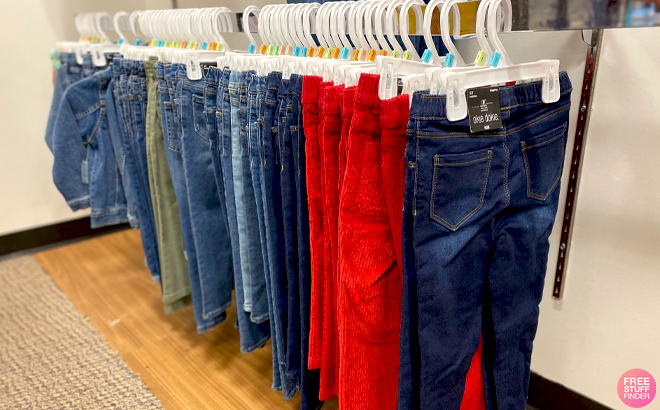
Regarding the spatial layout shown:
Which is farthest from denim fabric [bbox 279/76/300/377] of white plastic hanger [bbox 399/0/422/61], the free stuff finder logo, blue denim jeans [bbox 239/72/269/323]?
the free stuff finder logo

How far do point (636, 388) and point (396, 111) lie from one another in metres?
1.26

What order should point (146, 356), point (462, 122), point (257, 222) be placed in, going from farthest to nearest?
point (146, 356) → point (257, 222) → point (462, 122)

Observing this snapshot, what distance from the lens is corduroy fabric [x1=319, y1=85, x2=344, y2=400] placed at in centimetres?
109

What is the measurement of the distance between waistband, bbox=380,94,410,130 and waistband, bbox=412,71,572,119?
43 mm

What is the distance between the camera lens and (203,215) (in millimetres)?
1677

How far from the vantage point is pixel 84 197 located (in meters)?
2.17

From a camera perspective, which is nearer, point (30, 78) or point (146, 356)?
point (146, 356)

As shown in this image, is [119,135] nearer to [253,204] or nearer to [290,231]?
[253,204]

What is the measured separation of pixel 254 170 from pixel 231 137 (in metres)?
0.14

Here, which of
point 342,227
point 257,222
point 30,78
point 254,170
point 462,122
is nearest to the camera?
point 462,122

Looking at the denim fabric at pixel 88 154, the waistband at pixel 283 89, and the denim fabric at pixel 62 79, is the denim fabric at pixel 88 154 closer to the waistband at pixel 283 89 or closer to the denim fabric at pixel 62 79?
the denim fabric at pixel 62 79

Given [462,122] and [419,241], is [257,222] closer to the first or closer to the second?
→ [419,241]

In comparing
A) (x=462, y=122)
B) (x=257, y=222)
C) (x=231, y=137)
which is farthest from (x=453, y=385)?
(x=231, y=137)

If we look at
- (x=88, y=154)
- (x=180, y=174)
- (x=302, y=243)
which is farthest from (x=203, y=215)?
(x=88, y=154)
